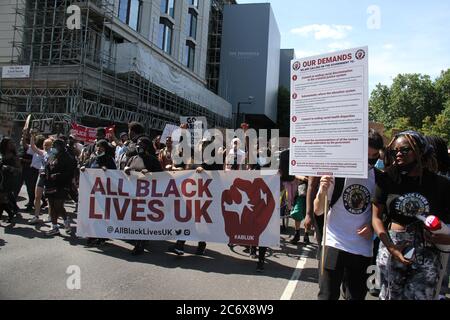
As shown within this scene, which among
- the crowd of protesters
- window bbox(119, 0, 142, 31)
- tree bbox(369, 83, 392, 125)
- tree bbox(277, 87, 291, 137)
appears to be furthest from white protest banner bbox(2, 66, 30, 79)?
tree bbox(369, 83, 392, 125)

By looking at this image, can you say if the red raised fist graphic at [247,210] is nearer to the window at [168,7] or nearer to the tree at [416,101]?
the window at [168,7]

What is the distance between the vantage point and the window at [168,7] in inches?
1314

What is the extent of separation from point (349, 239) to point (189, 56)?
38497 mm

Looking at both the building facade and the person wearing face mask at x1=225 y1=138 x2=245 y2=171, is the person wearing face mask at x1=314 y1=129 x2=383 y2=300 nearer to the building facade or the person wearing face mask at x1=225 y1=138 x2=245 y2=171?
the person wearing face mask at x1=225 y1=138 x2=245 y2=171

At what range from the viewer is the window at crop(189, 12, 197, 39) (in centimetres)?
3984

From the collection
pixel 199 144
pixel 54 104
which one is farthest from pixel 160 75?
pixel 199 144

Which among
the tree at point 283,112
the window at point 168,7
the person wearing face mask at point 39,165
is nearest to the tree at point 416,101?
the tree at point 283,112

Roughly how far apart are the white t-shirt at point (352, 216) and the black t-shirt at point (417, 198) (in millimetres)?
390

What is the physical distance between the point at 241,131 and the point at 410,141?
665cm

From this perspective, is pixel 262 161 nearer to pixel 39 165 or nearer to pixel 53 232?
pixel 53 232

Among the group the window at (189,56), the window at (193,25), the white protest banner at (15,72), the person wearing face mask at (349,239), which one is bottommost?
the person wearing face mask at (349,239)

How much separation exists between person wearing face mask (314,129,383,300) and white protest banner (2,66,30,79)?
70.6 ft

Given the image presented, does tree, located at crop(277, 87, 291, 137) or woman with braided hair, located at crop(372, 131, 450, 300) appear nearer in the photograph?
woman with braided hair, located at crop(372, 131, 450, 300)

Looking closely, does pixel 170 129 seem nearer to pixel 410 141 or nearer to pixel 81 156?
pixel 81 156
